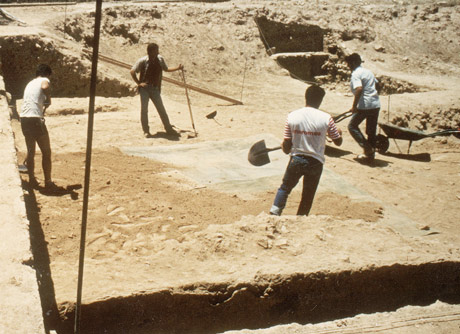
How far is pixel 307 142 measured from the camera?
5406mm

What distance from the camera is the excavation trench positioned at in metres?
3.89

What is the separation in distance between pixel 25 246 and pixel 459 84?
15.3 meters

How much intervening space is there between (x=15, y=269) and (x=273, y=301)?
6.10ft

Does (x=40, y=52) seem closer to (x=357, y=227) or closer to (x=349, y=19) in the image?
(x=357, y=227)

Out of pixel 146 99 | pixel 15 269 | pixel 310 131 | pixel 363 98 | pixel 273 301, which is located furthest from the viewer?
pixel 146 99

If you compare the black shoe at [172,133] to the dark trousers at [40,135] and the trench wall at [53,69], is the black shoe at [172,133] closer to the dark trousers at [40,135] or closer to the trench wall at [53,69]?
the trench wall at [53,69]

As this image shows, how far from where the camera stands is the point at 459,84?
16.6m

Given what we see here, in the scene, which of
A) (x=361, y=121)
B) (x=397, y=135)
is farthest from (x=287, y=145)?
(x=397, y=135)

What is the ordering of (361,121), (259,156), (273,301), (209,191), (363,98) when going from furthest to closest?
(361,121), (363,98), (209,191), (259,156), (273,301)

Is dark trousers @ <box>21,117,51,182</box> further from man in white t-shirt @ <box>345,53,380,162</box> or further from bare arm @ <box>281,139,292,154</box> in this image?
man in white t-shirt @ <box>345,53,380,162</box>

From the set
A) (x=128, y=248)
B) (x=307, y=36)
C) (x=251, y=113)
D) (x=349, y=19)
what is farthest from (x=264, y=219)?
(x=349, y=19)

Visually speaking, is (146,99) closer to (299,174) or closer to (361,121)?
(361,121)

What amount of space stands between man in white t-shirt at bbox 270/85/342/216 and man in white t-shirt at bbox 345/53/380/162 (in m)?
3.15

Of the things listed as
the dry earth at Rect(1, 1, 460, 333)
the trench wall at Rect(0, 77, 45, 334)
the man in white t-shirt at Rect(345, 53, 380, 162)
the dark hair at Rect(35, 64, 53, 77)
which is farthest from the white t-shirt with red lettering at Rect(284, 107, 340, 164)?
the man in white t-shirt at Rect(345, 53, 380, 162)
